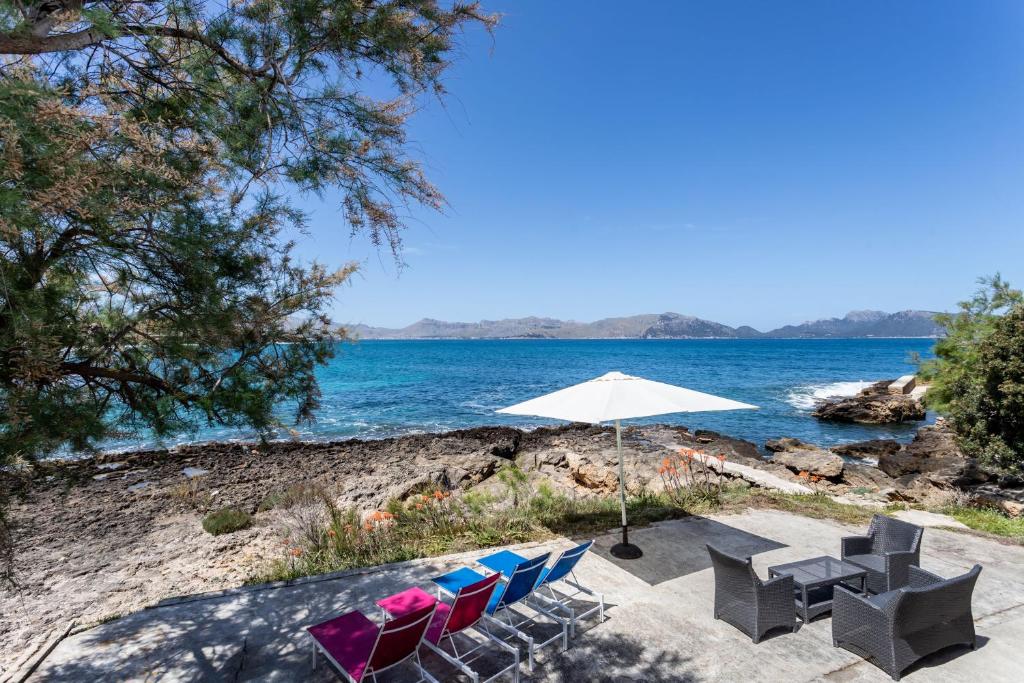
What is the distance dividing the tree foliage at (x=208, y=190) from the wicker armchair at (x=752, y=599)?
4204 millimetres

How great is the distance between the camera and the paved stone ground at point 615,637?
420 cm

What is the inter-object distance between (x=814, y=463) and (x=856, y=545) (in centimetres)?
1192

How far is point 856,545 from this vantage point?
5918 millimetres

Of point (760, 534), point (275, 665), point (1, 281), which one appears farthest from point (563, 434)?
point (1, 281)

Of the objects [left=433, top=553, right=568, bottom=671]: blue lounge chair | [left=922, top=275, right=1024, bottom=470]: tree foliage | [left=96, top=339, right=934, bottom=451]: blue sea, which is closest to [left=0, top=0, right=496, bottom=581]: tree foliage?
[left=96, top=339, right=934, bottom=451]: blue sea

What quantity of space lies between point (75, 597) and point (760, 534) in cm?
1132

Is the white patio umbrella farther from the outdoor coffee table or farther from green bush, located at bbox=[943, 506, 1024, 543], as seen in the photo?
green bush, located at bbox=[943, 506, 1024, 543]

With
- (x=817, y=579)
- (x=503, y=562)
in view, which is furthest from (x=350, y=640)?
(x=817, y=579)

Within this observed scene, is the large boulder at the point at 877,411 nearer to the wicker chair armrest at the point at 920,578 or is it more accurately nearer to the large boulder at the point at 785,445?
the large boulder at the point at 785,445

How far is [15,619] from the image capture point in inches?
292

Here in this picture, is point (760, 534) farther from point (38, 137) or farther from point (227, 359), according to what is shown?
point (38, 137)

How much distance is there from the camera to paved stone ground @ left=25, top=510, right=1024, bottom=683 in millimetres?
4199

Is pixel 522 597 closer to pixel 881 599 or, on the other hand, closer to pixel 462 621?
pixel 462 621

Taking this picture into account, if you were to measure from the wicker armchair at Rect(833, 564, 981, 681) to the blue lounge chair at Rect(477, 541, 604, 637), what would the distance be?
227 cm
